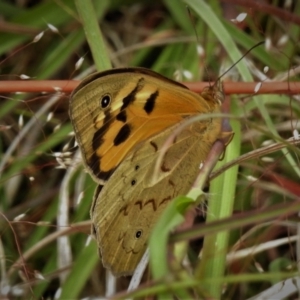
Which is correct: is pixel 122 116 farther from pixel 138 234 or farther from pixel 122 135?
pixel 138 234

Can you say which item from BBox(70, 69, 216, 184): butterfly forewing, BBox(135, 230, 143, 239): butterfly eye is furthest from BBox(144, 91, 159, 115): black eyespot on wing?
BBox(135, 230, 143, 239): butterfly eye

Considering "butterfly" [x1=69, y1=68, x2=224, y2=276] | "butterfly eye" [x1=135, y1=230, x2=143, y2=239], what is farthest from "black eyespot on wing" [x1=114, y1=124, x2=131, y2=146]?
"butterfly eye" [x1=135, y1=230, x2=143, y2=239]

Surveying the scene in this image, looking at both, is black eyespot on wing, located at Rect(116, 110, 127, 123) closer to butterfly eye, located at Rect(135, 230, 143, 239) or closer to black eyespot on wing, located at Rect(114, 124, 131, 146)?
black eyespot on wing, located at Rect(114, 124, 131, 146)

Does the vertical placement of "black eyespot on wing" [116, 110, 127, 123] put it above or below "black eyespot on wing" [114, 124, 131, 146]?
above

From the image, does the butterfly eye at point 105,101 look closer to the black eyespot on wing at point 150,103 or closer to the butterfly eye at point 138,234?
the black eyespot on wing at point 150,103

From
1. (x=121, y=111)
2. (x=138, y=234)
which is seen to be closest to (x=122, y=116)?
(x=121, y=111)

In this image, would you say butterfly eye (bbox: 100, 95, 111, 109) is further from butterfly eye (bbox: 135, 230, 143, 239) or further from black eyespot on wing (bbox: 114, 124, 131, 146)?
butterfly eye (bbox: 135, 230, 143, 239)

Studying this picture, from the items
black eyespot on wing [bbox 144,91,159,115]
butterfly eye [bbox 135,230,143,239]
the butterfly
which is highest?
black eyespot on wing [bbox 144,91,159,115]

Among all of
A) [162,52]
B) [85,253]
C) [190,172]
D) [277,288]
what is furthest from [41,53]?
[277,288]
